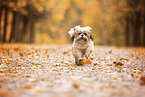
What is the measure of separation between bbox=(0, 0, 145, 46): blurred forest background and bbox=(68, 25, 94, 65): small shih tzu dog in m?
15.3

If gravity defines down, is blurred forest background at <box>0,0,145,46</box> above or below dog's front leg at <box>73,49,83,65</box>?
above

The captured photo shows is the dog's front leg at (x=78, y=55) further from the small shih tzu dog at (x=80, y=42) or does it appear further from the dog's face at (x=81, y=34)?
the dog's face at (x=81, y=34)

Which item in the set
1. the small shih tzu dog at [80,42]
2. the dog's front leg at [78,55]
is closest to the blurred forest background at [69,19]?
the small shih tzu dog at [80,42]

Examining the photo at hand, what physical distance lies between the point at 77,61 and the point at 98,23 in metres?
34.3

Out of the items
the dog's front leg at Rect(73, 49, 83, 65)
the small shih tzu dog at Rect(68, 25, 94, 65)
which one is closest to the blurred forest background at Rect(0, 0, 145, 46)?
the small shih tzu dog at Rect(68, 25, 94, 65)

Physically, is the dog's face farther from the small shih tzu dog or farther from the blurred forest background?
the blurred forest background

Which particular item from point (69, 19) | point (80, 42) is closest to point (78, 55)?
point (80, 42)

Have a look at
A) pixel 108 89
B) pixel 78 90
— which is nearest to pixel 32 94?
pixel 78 90

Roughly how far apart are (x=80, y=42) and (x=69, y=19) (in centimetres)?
3863

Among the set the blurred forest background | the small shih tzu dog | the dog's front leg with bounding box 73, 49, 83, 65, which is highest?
the blurred forest background

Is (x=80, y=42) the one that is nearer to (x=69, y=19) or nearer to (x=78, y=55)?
(x=78, y=55)

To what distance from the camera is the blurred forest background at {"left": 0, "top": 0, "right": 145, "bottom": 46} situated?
24359 mm

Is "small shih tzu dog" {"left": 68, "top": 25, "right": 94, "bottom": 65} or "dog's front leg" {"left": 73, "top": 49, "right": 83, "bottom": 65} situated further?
"dog's front leg" {"left": 73, "top": 49, "right": 83, "bottom": 65}

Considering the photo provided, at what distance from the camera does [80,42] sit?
730 centimetres
